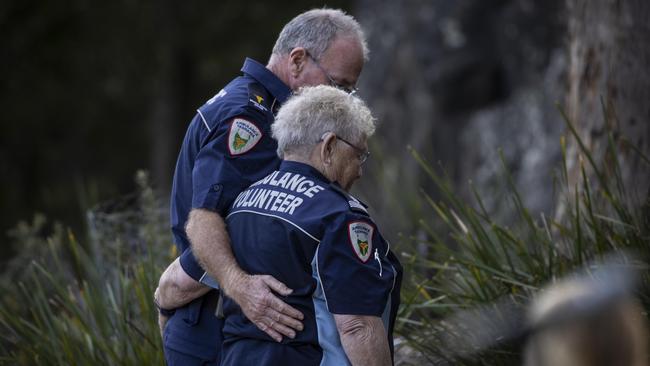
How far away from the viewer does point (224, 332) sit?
3.37m

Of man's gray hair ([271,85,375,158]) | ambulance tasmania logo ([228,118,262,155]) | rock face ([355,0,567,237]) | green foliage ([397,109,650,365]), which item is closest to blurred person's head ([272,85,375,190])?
man's gray hair ([271,85,375,158])

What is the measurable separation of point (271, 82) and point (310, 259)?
80cm

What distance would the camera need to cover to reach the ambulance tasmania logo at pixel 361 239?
3.06 m

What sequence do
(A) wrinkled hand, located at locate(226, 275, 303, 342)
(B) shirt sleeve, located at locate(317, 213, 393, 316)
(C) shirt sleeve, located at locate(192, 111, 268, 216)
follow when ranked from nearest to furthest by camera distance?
(B) shirt sleeve, located at locate(317, 213, 393, 316)
(A) wrinkled hand, located at locate(226, 275, 303, 342)
(C) shirt sleeve, located at locate(192, 111, 268, 216)

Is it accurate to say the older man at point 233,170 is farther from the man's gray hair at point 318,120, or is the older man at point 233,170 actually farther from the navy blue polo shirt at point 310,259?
the man's gray hair at point 318,120

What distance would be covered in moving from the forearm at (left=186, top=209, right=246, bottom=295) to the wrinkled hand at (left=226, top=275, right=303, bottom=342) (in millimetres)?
62

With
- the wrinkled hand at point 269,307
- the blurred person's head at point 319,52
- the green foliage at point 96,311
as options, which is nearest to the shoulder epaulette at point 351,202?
the wrinkled hand at point 269,307

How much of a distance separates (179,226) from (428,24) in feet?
24.0

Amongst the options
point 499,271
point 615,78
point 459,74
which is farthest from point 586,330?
point 459,74

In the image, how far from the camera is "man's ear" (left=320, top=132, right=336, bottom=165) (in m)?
3.22

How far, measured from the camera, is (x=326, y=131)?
10.6ft

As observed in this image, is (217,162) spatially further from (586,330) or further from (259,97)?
(586,330)

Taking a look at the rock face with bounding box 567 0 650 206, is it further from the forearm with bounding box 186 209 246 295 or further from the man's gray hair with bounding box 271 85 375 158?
the forearm with bounding box 186 209 246 295

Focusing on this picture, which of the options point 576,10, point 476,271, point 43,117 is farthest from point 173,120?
point 476,271
